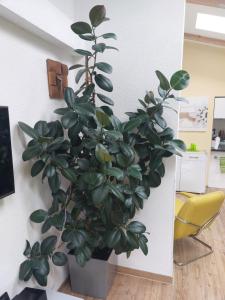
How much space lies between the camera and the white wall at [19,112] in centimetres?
146

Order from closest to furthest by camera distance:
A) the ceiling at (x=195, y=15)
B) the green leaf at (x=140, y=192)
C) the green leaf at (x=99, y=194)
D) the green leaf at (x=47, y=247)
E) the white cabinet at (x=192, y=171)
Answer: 1. the green leaf at (x=99, y=194)
2. the green leaf at (x=47, y=247)
3. the green leaf at (x=140, y=192)
4. the ceiling at (x=195, y=15)
5. the white cabinet at (x=192, y=171)

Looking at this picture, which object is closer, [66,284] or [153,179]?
[153,179]

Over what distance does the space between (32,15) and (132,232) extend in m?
1.54

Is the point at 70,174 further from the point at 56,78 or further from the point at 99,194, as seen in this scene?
the point at 56,78

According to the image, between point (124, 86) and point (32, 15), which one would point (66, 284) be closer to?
point (124, 86)

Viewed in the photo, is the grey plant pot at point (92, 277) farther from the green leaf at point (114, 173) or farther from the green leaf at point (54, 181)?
the green leaf at point (114, 173)

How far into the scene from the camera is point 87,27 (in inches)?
59.6

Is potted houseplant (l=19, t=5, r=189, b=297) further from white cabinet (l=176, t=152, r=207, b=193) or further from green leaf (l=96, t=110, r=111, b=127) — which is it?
white cabinet (l=176, t=152, r=207, b=193)

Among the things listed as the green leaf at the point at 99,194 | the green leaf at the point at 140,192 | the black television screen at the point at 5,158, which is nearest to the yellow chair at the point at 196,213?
the green leaf at the point at 140,192

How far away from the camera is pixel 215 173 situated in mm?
4941

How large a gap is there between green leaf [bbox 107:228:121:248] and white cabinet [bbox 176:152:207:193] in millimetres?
3071

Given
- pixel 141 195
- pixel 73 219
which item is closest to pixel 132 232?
pixel 141 195

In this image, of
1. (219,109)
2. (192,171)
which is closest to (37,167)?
(192,171)

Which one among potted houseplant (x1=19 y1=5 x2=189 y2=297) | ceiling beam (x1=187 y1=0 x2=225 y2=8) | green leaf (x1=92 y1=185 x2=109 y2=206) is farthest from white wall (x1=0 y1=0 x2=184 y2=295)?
ceiling beam (x1=187 y1=0 x2=225 y2=8)
